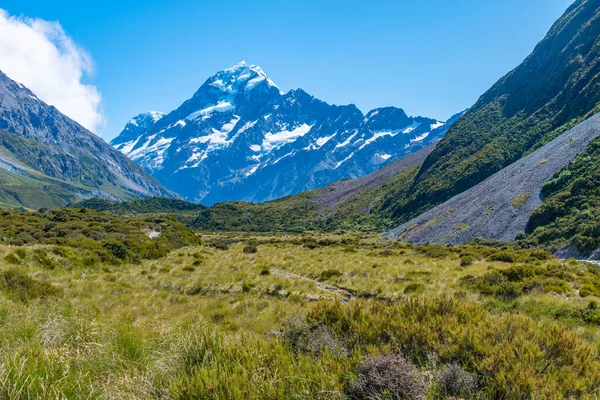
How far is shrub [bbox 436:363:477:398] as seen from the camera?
173 inches

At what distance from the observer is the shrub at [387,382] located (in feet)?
14.1

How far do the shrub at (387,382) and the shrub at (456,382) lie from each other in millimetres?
315

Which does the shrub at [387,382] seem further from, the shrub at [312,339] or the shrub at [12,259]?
the shrub at [12,259]

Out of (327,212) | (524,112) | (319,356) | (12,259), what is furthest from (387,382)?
(327,212)

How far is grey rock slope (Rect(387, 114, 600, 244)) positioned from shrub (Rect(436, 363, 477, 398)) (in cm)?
4669

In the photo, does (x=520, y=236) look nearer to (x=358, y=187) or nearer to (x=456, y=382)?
(x=456, y=382)

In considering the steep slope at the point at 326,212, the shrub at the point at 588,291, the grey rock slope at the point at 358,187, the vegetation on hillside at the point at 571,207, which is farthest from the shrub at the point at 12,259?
the grey rock slope at the point at 358,187

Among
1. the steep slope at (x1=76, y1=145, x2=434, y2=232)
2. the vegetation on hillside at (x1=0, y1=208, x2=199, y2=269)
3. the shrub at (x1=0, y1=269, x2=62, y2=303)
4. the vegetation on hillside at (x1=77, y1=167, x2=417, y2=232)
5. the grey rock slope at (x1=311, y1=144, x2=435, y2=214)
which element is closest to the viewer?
the shrub at (x1=0, y1=269, x2=62, y2=303)

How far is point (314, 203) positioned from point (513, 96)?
10073 cm

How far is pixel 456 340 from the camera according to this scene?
5.39m

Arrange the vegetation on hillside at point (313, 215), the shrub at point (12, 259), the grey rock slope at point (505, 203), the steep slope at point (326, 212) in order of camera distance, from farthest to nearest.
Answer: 1. the steep slope at point (326, 212)
2. the vegetation on hillside at point (313, 215)
3. the grey rock slope at point (505, 203)
4. the shrub at point (12, 259)

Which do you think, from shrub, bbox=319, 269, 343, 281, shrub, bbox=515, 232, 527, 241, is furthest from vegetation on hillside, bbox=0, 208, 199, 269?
shrub, bbox=515, 232, 527, 241

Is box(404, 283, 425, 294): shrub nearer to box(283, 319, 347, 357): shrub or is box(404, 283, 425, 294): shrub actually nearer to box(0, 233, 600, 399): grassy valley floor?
box(0, 233, 600, 399): grassy valley floor

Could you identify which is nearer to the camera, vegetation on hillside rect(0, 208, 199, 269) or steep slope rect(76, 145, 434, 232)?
vegetation on hillside rect(0, 208, 199, 269)
